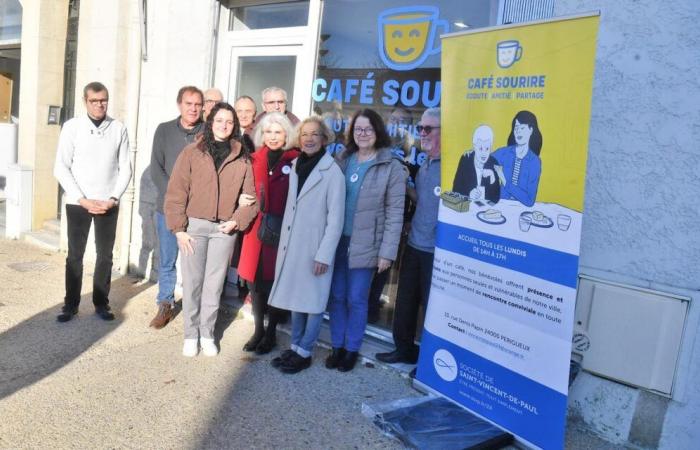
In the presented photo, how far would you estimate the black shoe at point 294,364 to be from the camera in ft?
13.1

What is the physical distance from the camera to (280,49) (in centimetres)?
555

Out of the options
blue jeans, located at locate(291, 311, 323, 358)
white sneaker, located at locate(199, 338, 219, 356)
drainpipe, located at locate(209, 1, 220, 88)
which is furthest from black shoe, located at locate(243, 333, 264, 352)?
drainpipe, located at locate(209, 1, 220, 88)

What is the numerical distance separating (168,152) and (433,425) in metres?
3.01

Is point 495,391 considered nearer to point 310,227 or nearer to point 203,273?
point 310,227

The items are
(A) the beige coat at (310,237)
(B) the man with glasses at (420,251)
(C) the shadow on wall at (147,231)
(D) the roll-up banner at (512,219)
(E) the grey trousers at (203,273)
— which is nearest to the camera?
(D) the roll-up banner at (512,219)

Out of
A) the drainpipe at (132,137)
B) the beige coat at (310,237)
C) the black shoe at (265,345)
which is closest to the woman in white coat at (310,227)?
the beige coat at (310,237)

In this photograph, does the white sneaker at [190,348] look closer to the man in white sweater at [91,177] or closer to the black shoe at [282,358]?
the black shoe at [282,358]

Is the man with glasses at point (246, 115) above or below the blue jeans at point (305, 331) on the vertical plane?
above

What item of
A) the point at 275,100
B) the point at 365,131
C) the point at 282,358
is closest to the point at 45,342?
the point at 282,358

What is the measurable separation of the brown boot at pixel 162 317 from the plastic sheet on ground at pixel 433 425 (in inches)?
83.8

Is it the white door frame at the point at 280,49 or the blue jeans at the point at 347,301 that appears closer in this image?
the blue jeans at the point at 347,301

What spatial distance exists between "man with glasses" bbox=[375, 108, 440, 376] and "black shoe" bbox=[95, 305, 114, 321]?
7.73 ft

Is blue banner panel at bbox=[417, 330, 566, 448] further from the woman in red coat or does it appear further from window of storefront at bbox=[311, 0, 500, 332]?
the woman in red coat

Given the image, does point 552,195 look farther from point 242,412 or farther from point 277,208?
point 242,412
